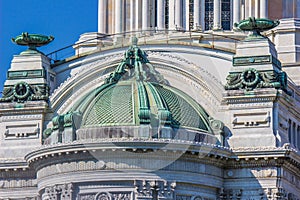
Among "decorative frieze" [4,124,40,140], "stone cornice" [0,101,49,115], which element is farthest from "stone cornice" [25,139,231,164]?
"stone cornice" [0,101,49,115]

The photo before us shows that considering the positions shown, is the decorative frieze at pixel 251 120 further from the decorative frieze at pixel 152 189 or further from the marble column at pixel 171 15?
the marble column at pixel 171 15

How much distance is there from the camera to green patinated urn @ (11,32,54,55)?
66.4 metres

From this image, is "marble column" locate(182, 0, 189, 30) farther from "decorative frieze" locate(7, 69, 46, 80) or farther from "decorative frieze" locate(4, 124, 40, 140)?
"decorative frieze" locate(4, 124, 40, 140)

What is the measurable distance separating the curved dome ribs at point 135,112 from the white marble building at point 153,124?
1.8 inches

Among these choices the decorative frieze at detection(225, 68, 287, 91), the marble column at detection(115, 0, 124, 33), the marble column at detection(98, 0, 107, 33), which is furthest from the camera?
the marble column at detection(98, 0, 107, 33)

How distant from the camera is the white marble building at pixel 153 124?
202ft

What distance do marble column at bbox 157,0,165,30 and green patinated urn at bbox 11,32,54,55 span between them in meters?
8.34

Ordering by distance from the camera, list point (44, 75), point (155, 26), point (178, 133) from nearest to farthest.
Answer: point (178, 133), point (44, 75), point (155, 26)

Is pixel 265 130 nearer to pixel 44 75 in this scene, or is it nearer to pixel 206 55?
pixel 206 55

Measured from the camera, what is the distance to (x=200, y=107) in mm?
64625

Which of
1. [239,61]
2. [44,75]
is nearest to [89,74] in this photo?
[44,75]

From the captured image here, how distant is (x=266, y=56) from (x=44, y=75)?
8439mm

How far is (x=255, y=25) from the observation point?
6481 centimetres

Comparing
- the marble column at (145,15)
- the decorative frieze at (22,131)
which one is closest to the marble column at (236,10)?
the marble column at (145,15)
